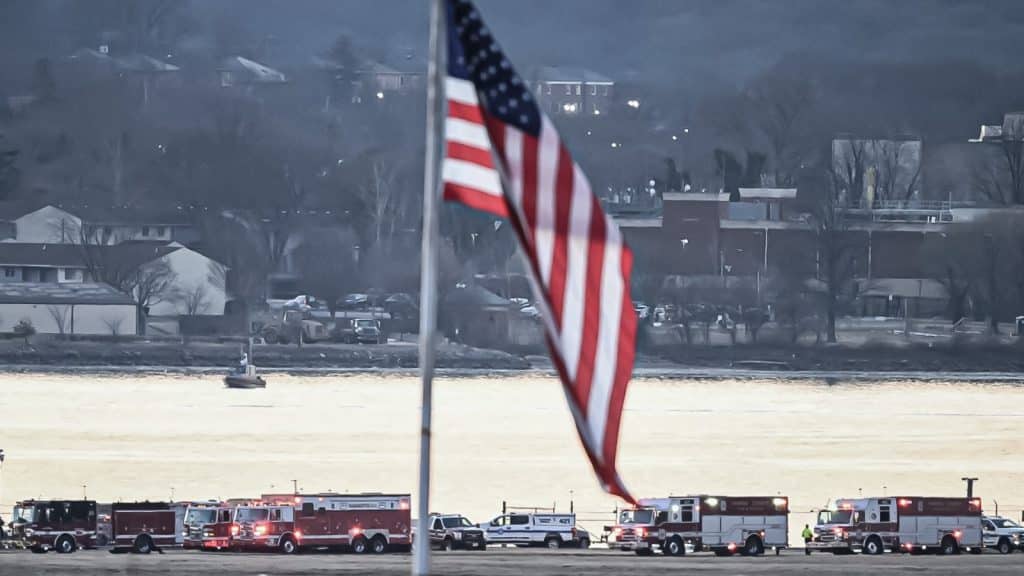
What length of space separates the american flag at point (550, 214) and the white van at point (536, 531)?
83.0 ft

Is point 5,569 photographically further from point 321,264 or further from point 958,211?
point 958,211

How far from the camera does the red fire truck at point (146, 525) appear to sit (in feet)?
111

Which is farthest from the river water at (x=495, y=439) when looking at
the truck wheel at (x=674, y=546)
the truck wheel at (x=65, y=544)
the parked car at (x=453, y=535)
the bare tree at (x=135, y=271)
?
the bare tree at (x=135, y=271)

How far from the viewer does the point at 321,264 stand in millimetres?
120438

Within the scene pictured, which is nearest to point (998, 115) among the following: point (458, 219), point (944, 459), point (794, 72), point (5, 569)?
point (794, 72)

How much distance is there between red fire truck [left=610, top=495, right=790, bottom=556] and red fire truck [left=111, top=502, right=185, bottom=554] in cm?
629

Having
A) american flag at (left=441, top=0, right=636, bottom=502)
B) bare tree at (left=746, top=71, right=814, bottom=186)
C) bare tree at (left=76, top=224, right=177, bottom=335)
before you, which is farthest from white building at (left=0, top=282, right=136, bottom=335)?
american flag at (left=441, top=0, right=636, bottom=502)

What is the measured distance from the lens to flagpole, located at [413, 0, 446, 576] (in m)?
11.2

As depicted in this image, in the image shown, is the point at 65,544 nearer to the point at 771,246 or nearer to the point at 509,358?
the point at 509,358

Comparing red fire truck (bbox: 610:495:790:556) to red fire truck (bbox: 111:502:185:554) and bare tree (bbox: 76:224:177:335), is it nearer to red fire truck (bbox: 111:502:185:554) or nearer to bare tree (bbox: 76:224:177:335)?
red fire truck (bbox: 111:502:185:554)

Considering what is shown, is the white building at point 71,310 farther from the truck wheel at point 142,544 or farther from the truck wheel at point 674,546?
the truck wheel at point 674,546

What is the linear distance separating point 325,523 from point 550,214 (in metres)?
24.2

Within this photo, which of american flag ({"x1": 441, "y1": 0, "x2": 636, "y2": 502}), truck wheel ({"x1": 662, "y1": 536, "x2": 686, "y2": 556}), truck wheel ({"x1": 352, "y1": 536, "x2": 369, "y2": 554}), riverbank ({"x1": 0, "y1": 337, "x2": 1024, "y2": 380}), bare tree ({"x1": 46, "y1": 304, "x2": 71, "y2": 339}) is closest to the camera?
american flag ({"x1": 441, "y1": 0, "x2": 636, "y2": 502})

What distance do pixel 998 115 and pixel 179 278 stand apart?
74673mm
